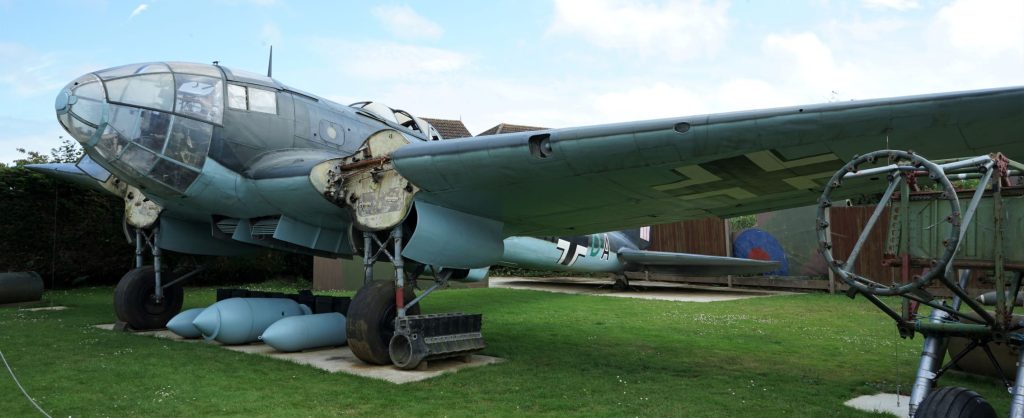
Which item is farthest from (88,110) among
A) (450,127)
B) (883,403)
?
(450,127)

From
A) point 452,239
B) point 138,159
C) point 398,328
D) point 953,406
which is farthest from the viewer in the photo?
point 452,239

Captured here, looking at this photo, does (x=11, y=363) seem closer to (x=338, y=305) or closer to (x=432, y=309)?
(x=338, y=305)

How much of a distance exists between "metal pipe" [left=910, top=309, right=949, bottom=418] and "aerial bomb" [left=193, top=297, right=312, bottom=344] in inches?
316

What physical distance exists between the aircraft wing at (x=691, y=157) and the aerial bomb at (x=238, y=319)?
135 inches

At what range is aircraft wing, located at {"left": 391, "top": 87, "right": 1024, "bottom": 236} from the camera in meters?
4.77

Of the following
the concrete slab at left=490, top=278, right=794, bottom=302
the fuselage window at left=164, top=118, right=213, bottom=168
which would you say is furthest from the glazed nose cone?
the concrete slab at left=490, top=278, right=794, bottom=302

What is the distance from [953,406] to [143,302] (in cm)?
1148

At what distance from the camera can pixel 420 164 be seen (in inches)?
287

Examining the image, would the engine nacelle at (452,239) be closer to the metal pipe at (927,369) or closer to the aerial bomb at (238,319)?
the aerial bomb at (238,319)

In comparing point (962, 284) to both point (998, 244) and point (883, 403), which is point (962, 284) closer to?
point (883, 403)

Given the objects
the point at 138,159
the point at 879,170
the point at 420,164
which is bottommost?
the point at 879,170

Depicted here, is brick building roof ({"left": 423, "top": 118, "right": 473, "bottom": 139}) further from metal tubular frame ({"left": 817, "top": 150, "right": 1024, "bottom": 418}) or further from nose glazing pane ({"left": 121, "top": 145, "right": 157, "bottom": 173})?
metal tubular frame ({"left": 817, "top": 150, "right": 1024, "bottom": 418})

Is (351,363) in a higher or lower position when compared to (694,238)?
lower

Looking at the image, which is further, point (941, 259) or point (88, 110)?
point (88, 110)
